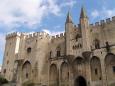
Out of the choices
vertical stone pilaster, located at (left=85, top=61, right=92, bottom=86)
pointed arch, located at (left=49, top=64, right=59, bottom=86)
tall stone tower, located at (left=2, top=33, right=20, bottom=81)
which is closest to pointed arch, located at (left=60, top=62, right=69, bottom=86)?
pointed arch, located at (left=49, top=64, right=59, bottom=86)

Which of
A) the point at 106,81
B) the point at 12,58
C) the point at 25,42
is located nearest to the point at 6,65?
the point at 12,58

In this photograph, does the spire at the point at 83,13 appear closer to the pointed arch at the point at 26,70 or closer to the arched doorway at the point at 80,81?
the arched doorway at the point at 80,81

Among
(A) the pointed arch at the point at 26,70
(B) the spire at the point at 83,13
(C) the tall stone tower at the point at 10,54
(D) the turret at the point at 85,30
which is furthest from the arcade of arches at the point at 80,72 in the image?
(C) the tall stone tower at the point at 10,54

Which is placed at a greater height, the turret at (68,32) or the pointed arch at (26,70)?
the turret at (68,32)

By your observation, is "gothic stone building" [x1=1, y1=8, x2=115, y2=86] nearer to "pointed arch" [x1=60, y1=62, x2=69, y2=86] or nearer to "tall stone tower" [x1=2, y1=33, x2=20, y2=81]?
"pointed arch" [x1=60, y1=62, x2=69, y2=86]

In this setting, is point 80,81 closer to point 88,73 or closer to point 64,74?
point 64,74

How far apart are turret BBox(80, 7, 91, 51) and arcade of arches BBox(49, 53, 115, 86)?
2401 millimetres

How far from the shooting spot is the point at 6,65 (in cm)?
4831

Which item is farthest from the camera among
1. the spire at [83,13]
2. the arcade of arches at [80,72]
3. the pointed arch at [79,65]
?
the spire at [83,13]

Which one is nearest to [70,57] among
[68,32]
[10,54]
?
[68,32]

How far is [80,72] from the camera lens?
35750 mm

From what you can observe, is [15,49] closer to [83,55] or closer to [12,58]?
[12,58]

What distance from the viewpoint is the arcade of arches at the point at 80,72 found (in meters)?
33.5

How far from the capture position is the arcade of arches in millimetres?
33500
